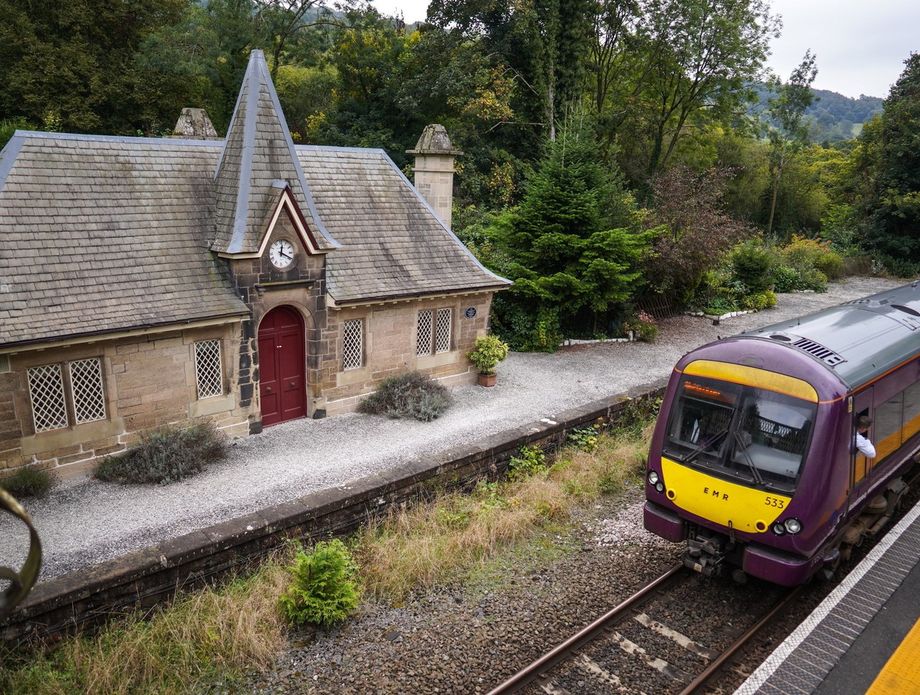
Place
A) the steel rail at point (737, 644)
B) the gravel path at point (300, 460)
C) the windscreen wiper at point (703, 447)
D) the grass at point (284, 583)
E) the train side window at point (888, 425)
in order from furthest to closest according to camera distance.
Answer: the gravel path at point (300, 460)
the train side window at point (888, 425)
the windscreen wiper at point (703, 447)
the grass at point (284, 583)
the steel rail at point (737, 644)

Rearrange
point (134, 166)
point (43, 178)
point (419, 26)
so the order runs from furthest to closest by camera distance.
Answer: point (419, 26)
point (134, 166)
point (43, 178)

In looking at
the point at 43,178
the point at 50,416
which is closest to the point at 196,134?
the point at 43,178

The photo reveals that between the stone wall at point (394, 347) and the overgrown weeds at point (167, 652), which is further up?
the stone wall at point (394, 347)

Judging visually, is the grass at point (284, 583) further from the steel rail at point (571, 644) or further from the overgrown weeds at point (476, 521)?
the steel rail at point (571, 644)

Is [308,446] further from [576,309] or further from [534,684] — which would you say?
[576,309]

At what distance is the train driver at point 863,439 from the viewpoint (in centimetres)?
800

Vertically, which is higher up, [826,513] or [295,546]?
[826,513]

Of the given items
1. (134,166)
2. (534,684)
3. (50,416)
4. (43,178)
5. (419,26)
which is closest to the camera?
(534,684)

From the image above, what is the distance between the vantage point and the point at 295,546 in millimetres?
9836

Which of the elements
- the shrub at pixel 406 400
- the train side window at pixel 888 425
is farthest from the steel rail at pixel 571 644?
the shrub at pixel 406 400

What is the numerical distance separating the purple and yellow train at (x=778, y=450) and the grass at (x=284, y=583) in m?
2.58

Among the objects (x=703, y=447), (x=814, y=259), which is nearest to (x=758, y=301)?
(x=814, y=259)

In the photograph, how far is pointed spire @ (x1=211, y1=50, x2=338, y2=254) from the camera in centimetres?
1311

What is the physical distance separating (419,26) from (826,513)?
30813 millimetres
